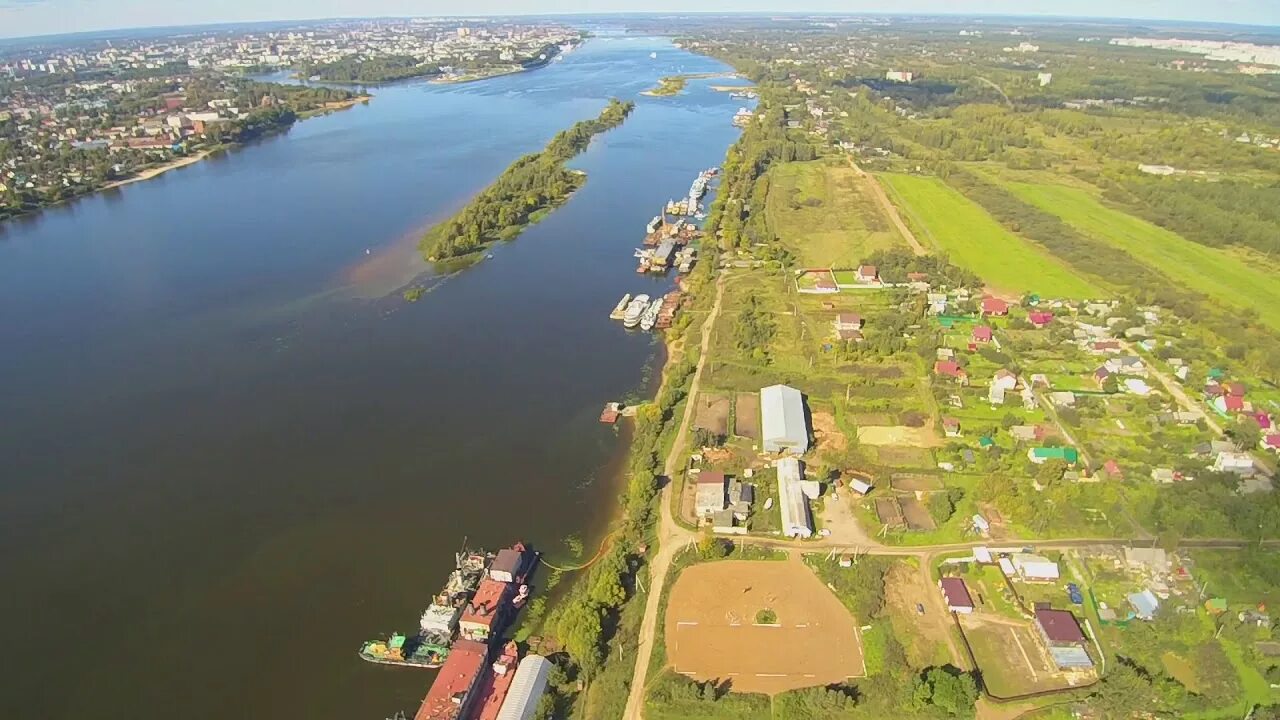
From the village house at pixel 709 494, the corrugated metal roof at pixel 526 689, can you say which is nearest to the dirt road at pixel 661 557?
the village house at pixel 709 494

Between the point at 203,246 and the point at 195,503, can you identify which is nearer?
the point at 195,503

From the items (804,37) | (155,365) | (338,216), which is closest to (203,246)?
(338,216)

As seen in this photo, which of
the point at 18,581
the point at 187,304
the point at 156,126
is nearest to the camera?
the point at 18,581

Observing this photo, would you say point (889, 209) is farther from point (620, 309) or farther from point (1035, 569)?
point (1035, 569)

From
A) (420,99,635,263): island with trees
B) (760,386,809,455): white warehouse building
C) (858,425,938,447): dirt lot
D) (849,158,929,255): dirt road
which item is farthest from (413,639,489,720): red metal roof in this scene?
(849,158,929,255): dirt road

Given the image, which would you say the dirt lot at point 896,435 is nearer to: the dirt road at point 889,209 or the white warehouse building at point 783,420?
the white warehouse building at point 783,420

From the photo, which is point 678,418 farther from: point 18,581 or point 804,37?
point 804,37
